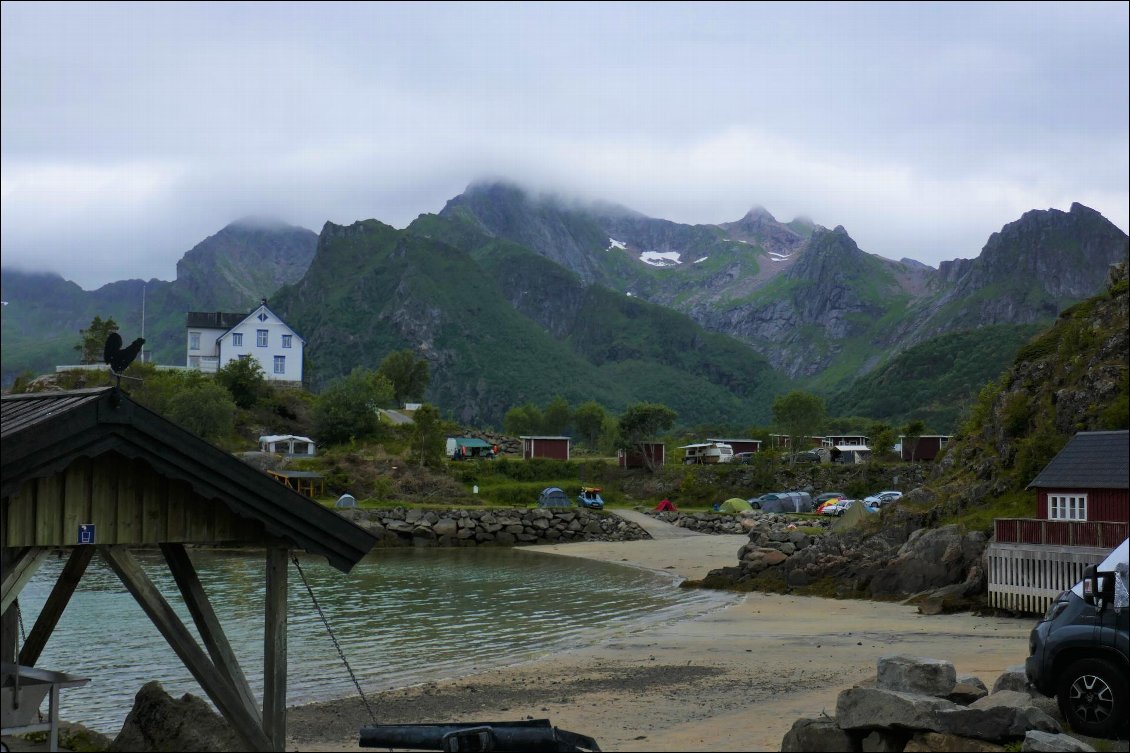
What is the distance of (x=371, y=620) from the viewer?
1175 inches

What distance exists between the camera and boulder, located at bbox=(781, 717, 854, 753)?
35.7 ft

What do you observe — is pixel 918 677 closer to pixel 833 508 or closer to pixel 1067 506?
pixel 1067 506

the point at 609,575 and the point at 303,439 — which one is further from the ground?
the point at 303,439

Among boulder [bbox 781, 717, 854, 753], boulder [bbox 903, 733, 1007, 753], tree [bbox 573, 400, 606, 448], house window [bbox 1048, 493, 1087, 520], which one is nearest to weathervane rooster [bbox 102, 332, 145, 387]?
boulder [bbox 781, 717, 854, 753]

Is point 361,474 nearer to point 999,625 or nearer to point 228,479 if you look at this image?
point 999,625

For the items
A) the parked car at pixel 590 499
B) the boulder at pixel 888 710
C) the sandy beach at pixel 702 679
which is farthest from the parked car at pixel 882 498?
the boulder at pixel 888 710

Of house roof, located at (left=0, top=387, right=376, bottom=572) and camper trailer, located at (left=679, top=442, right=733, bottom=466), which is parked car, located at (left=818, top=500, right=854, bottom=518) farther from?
house roof, located at (left=0, top=387, right=376, bottom=572)

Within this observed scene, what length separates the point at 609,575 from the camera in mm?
44938

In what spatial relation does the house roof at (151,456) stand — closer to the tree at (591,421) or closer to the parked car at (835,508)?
the parked car at (835,508)

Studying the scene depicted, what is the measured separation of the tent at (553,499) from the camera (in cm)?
7456

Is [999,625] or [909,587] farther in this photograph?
[909,587]

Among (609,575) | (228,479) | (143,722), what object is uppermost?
(228,479)

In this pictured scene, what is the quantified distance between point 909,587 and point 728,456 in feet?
215

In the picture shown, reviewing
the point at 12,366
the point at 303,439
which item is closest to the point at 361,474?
the point at 303,439
